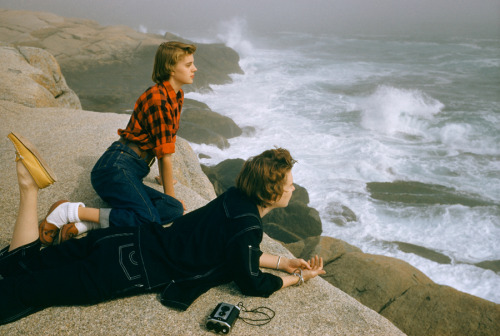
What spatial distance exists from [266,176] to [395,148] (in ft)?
40.5

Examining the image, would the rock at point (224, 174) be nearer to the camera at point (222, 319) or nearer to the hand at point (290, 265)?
the hand at point (290, 265)

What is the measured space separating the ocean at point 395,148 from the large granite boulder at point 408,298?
104 inches

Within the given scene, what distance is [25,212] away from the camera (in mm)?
2457

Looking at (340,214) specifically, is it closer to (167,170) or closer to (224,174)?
(224,174)

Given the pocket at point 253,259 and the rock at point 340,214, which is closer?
the pocket at point 253,259

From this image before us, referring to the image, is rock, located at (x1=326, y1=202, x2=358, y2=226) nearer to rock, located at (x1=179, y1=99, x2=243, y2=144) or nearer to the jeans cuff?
rock, located at (x1=179, y1=99, x2=243, y2=144)

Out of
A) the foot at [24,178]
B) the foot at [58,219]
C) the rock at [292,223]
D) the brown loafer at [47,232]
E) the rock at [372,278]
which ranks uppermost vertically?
the foot at [24,178]

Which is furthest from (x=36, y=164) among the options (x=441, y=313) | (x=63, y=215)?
(x=441, y=313)

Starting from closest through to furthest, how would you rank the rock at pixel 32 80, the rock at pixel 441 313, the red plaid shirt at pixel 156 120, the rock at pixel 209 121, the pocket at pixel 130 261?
the pocket at pixel 130 261, the red plaid shirt at pixel 156 120, the rock at pixel 441 313, the rock at pixel 32 80, the rock at pixel 209 121

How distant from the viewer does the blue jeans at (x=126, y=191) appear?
9.63 ft

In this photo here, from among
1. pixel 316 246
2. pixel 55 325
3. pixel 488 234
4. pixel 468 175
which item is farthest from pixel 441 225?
pixel 55 325

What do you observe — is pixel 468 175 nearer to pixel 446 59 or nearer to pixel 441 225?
pixel 441 225

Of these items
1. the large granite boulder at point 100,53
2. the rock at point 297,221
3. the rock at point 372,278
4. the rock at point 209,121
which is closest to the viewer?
the rock at point 372,278

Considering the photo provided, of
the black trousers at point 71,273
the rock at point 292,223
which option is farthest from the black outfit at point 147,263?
the rock at point 292,223
